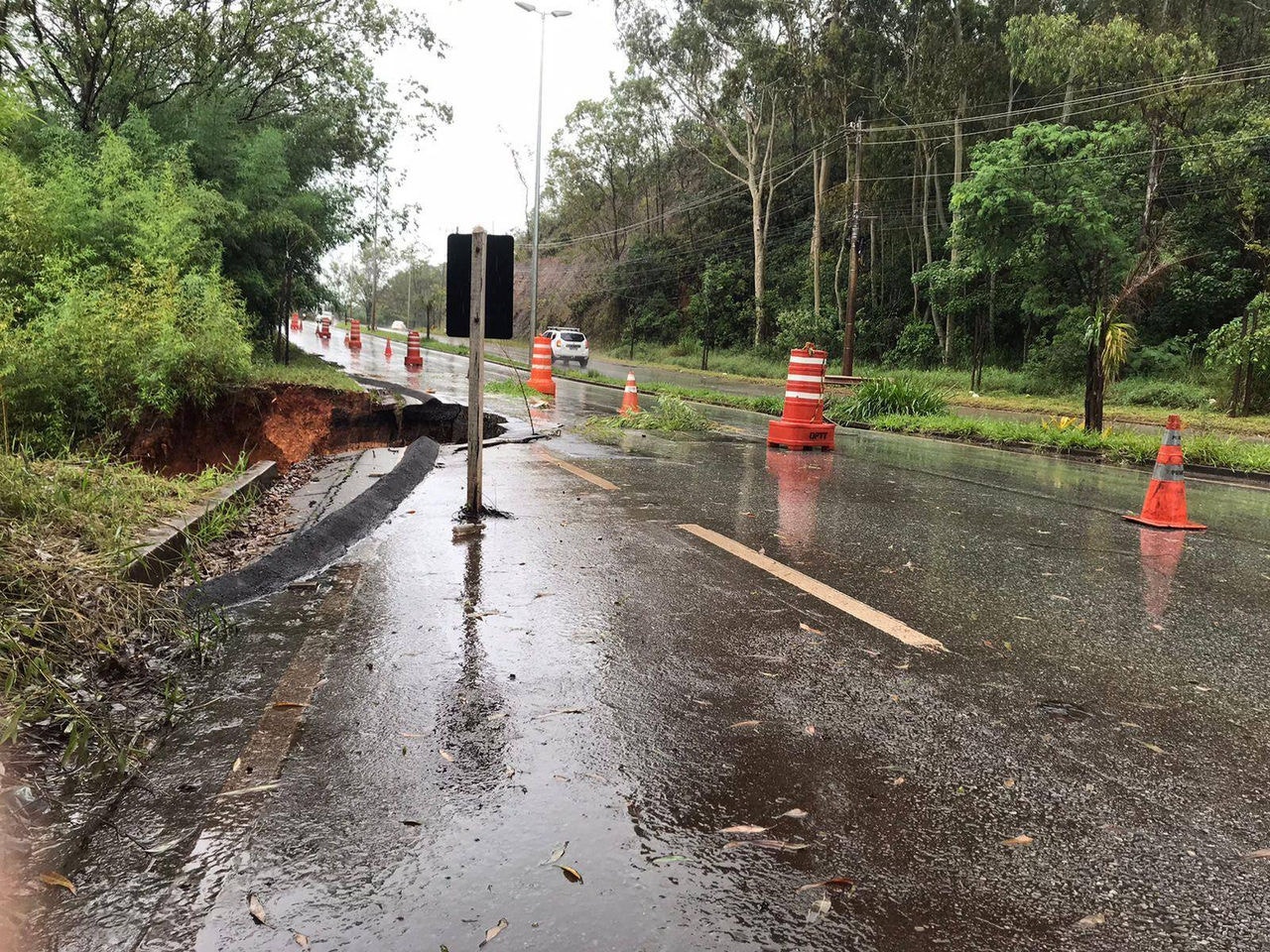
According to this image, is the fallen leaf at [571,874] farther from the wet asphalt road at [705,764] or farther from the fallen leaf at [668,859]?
the fallen leaf at [668,859]

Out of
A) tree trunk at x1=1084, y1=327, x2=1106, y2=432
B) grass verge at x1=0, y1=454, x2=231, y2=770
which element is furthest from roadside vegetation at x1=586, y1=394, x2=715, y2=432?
grass verge at x1=0, y1=454, x2=231, y2=770

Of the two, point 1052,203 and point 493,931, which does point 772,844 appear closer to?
point 493,931

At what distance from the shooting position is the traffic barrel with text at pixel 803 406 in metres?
12.7

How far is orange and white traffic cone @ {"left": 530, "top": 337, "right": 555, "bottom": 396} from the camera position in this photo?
20.2 m

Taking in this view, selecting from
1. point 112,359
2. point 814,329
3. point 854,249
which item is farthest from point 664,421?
point 814,329

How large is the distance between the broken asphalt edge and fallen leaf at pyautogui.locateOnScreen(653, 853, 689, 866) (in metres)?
3.06

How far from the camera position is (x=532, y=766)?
2955mm

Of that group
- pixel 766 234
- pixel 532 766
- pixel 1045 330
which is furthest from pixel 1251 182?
pixel 532 766

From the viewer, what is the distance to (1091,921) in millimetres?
2180

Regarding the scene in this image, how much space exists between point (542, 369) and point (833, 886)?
18964 mm

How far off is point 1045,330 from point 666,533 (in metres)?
31.0

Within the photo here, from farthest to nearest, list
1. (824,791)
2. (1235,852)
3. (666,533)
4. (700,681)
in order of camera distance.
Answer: (666,533), (700,681), (824,791), (1235,852)

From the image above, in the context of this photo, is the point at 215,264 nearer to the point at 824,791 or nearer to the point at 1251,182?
the point at 824,791

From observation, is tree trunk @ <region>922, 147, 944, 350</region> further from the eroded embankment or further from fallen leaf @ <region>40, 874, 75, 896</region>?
fallen leaf @ <region>40, 874, 75, 896</region>
